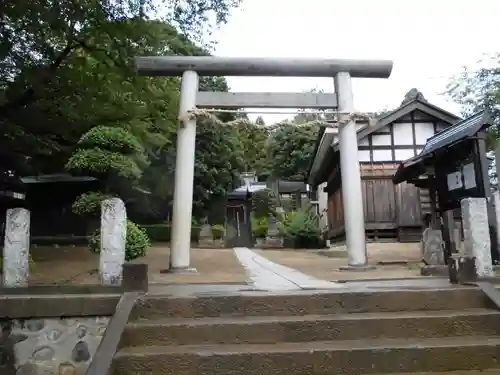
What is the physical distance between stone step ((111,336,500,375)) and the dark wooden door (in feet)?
82.6

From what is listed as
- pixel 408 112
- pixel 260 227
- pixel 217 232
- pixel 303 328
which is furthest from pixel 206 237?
pixel 303 328

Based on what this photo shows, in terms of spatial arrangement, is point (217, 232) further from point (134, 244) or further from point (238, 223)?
point (134, 244)

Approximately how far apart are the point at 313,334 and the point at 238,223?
27434 millimetres

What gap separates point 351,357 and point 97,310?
230cm

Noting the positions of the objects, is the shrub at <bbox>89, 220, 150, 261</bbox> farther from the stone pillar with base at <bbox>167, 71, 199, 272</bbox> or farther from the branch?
the branch

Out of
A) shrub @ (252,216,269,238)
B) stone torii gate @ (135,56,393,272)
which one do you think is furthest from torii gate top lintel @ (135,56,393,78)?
shrub @ (252,216,269,238)

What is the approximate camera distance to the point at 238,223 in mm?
31453

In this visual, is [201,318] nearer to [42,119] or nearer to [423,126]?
[42,119]

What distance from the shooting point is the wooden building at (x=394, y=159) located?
1719 centimetres

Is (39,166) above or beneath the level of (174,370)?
above

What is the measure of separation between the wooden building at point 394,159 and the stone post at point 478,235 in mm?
11820

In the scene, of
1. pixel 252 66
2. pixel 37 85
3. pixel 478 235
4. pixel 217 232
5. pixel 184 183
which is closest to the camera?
pixel 478 235

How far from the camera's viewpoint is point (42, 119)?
38.0 feet

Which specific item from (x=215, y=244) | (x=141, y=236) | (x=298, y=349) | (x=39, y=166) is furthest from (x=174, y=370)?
(x=215, y=244)
